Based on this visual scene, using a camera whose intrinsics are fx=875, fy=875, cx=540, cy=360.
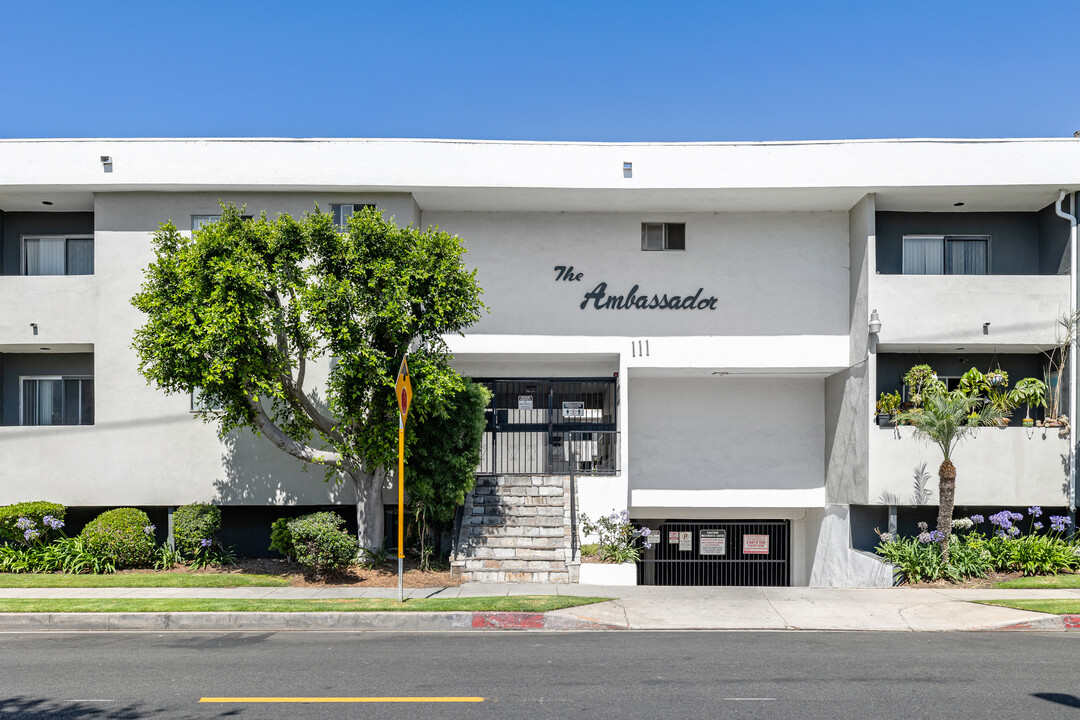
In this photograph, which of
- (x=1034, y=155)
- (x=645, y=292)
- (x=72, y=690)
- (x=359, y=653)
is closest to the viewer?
(x=72, y=690)

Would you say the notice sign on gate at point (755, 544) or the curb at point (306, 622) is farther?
the notice sign on gate at point (755, 544)

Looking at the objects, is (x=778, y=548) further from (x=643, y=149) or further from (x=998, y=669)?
(x=998, y=669)

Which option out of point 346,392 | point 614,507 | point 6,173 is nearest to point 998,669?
point 614,507

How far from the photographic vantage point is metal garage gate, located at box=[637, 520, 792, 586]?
20.9 m

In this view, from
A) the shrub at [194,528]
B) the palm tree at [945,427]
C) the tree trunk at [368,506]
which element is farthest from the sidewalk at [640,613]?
the shrub at [194,528]

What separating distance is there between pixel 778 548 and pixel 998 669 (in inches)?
485

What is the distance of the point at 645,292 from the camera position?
747 inches

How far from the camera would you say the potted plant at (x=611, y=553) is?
Answer: 14.9 meters

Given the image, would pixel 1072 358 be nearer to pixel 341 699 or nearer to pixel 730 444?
pixel 730 444

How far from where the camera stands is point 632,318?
1897 centimetres

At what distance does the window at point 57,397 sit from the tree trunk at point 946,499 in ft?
56.2

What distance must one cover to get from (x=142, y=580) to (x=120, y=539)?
162 cm

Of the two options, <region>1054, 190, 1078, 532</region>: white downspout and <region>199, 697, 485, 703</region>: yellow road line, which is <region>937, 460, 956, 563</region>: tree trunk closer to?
<region>1054, 190, 1078, 532</region>: white downspout

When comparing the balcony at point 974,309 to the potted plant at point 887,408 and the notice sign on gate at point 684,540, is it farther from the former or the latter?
the notice sign on gate at point 684,540
